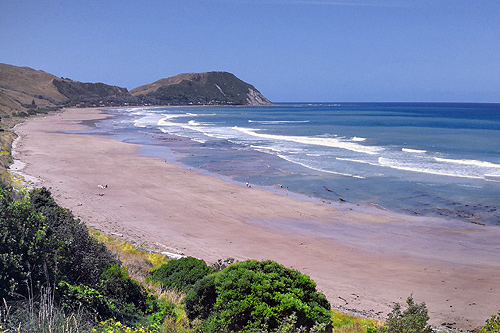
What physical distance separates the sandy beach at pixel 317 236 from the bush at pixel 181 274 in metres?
2.86

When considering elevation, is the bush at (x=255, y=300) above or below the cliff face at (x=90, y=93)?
below

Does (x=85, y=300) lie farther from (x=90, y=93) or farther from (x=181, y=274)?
(x=90, y=93)

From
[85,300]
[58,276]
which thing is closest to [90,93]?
[58,276]

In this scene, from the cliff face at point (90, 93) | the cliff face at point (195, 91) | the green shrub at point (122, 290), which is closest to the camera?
the green shrub at point (122, 290)

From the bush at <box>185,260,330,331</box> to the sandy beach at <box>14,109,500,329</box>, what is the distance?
362cm

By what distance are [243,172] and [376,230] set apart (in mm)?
11593

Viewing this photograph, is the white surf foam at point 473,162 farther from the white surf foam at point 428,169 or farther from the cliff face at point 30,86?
the cliff face at point 30,86

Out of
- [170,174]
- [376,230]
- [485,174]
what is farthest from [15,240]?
[485,174]

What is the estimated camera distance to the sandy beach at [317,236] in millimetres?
10086

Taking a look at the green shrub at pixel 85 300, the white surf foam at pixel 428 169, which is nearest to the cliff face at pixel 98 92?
the white surf foam at pixel 428 169

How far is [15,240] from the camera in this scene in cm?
506

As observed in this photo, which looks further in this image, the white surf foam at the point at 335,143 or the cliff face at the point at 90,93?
the cliff face at the point at 90,93

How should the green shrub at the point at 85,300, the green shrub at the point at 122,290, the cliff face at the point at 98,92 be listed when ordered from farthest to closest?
the cliff face at the point at 98,92 < the green shrub at the point at 122,290 < the green shrub at the point at 85,300

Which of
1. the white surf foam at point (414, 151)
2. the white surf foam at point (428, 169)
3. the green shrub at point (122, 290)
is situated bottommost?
the green shrub at point (122, 290)
